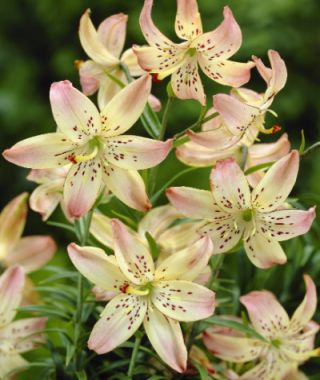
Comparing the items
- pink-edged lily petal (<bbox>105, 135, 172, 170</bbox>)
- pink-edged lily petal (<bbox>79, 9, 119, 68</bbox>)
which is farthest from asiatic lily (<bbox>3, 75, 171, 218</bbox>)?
pink-edged lily petal (<bbox>79, 9, 119, 68</bbox>)

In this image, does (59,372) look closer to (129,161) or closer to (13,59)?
(129,161)

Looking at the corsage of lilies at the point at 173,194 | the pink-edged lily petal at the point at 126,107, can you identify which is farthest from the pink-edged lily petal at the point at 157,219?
the pink-edged lily petal at the point at 126,107

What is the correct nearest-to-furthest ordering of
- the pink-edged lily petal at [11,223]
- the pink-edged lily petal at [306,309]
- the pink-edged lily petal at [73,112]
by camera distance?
the pink-edged lily petal at [73,112]
the pink-edged lily petal at [306,309]
the pink-edged lily petal at [11,223]

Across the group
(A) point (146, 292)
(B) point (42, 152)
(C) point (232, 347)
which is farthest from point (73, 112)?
(C) point (232, 347)

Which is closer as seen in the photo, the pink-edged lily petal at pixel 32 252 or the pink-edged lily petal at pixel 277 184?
the pink-edged lily petal at pixel 277 184

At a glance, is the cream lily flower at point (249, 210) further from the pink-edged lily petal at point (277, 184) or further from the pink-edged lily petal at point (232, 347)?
the pink-edged lily petal at point (232, 347)

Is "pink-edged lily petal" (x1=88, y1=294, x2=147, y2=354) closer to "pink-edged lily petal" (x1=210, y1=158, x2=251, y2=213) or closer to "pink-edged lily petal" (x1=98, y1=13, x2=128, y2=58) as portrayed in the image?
"pink-edged lily petal" (x1=210, y1=158, x2=251, y2=213)
